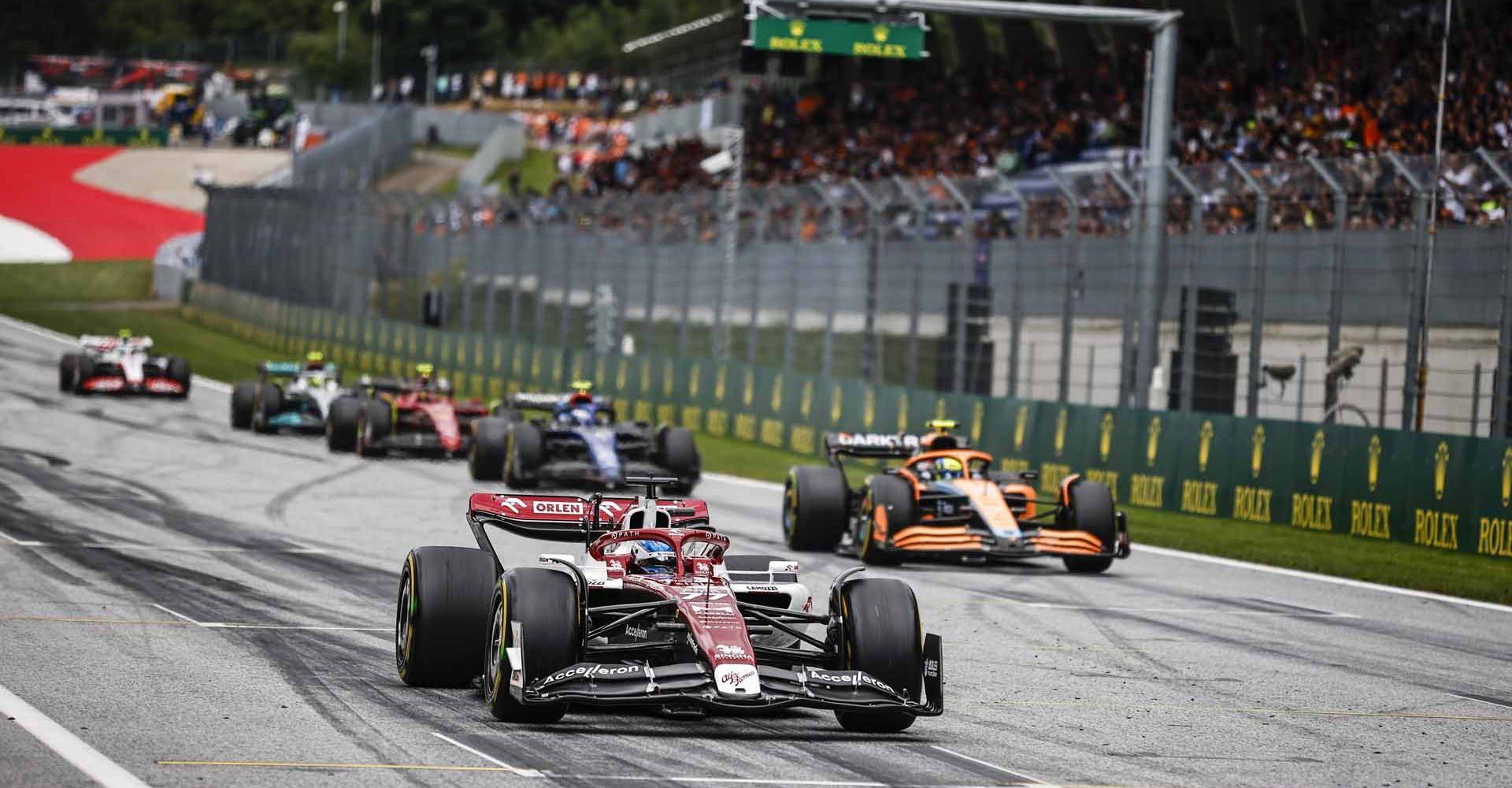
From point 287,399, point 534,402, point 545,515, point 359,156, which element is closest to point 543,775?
point 545,515

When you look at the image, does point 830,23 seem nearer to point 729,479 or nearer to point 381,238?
point 729,479

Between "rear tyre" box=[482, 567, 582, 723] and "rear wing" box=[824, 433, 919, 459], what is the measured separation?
9739mm

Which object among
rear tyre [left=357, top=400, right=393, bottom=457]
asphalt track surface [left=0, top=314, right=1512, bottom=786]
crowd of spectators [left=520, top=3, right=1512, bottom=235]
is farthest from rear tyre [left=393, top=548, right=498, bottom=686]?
rear tyre [left=357, top=400, right=393, bottom=457]

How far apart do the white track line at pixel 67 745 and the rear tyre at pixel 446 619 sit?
6.08 ft

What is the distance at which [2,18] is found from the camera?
137 meters

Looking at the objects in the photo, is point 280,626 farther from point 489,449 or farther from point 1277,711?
point 489,449

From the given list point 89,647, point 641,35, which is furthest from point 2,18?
point 89,647

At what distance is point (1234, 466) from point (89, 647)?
48.1ft

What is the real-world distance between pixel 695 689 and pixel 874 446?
10.5 m

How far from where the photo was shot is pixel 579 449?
24859 millimetres

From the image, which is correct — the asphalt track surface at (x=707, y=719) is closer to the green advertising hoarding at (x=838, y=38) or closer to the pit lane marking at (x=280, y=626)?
the pit lane marking at (x=280, y=626)

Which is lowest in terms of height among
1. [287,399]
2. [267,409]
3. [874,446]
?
[267,409]

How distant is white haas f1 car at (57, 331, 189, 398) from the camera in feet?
122

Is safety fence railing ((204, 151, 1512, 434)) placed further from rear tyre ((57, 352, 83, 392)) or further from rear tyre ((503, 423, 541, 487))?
rear tyre ((57, 352, 83, 392))
